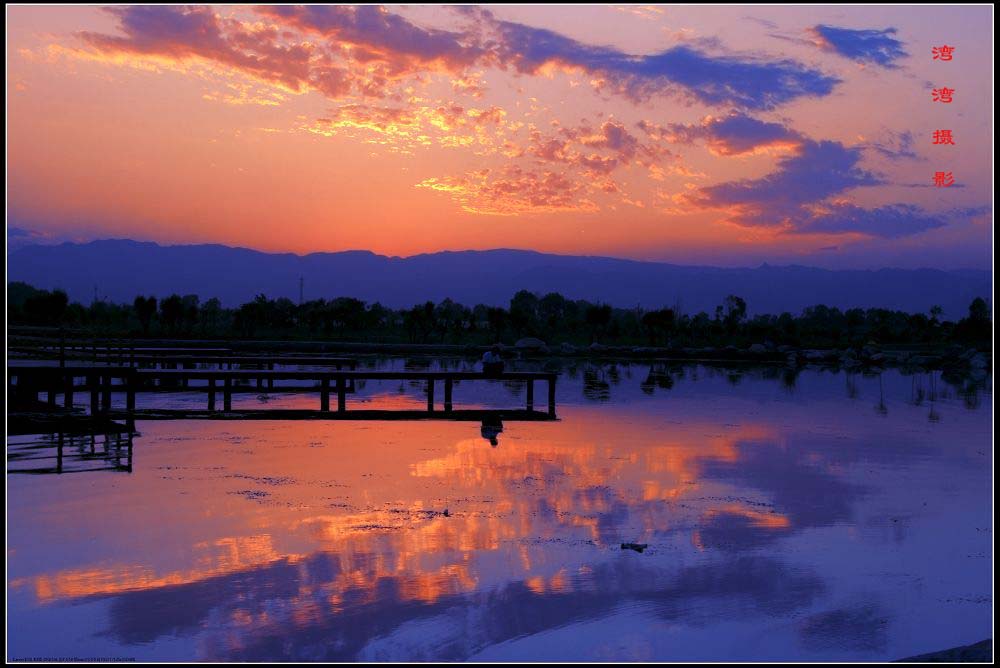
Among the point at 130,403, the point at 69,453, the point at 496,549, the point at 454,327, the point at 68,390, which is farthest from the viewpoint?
the point at 454,327

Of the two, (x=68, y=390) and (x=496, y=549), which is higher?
(x=68, y=390)

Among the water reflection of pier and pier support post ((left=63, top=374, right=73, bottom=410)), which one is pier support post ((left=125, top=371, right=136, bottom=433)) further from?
pier support post ((left=63, top=374, right=73, bottom=410))

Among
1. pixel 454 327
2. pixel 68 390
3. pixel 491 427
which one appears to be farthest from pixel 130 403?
pixel 454 327

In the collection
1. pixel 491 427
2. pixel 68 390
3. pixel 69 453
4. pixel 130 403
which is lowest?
pixel 69 453

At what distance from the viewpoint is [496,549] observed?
1005cm

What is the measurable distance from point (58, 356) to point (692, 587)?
16134mm

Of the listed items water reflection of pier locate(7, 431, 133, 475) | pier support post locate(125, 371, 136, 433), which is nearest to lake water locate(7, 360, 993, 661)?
water reflection of pier locate(7, 431, 133, 475)

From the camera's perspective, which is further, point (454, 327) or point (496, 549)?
point (454, 327)

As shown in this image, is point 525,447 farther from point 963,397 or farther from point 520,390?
point 963,397

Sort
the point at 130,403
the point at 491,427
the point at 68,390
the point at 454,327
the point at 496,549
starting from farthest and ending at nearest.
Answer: the point at 454,327, the point at 68,390, the point at 130,403, the point at 491,427, the point at 496,549

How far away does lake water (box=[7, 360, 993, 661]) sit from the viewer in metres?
7.61

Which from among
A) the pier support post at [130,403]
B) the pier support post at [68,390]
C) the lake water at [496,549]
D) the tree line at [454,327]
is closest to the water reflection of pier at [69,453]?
the lake water at [496,549]

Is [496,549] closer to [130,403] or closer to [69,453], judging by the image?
[69,453]

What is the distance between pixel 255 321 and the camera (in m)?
82.8
